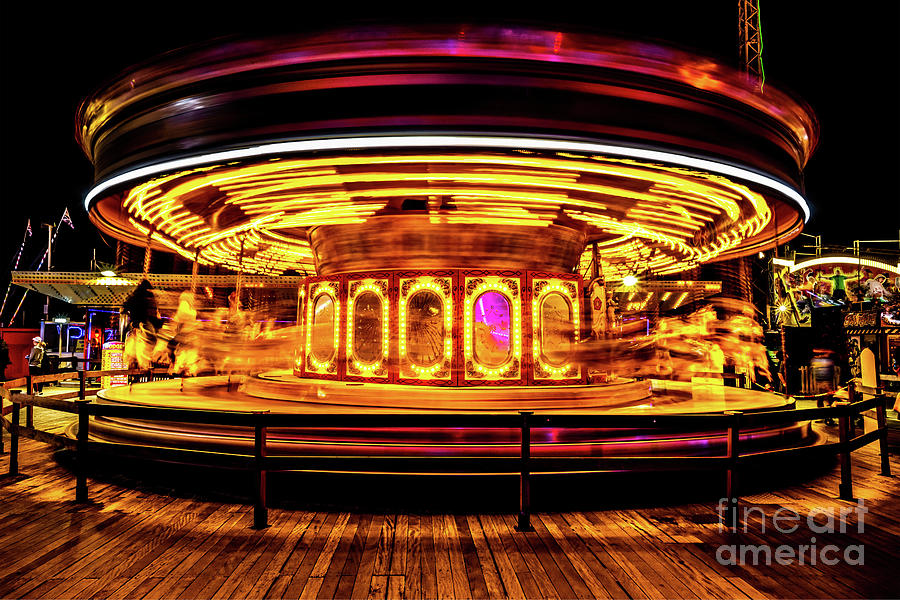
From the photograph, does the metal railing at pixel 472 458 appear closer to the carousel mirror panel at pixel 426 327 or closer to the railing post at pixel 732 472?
the railing post at pixel 732 472

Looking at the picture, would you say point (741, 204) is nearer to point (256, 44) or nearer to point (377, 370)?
point (377, 370)

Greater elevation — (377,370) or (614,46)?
(614,46)

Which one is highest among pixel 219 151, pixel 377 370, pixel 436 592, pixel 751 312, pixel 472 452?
pixel 219 151

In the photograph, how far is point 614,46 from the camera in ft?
15.5

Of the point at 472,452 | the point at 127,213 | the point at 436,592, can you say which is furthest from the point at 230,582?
the point at 127,213

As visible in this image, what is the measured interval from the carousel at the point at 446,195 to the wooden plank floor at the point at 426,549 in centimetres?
97

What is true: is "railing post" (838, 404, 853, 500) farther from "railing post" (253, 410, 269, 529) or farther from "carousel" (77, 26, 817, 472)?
"railing post" (253, 410, 269, 529)

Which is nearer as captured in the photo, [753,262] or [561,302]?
[561,302]

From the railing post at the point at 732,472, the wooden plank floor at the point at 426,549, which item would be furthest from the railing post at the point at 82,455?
the railing post at the point at 732,472

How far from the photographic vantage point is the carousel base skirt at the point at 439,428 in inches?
227

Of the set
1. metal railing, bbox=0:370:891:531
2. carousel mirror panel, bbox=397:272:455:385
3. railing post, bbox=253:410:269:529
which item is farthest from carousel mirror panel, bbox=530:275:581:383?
railing post, bbox=253:410:269:529

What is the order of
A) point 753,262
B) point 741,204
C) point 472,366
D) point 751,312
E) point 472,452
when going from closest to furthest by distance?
1. point 472,452
2. point 741,204
3. point 472,366
4. point 751,312
5. point 753,262

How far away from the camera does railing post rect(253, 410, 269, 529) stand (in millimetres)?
4516

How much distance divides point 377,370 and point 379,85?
15.1 ft
